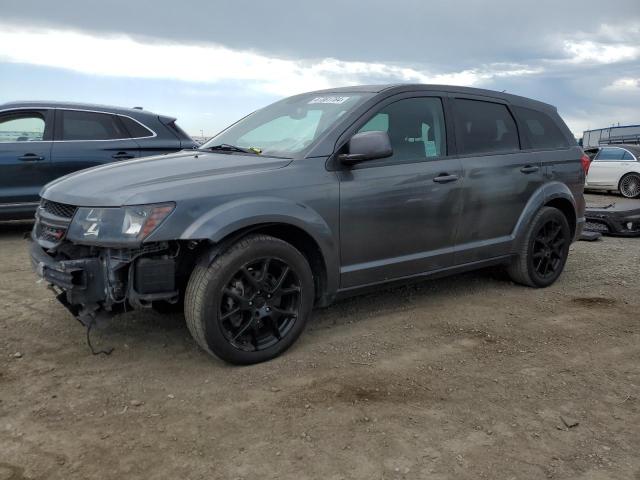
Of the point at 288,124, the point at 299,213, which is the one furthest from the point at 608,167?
the point at 299,213

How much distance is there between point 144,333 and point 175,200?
4.05 feet

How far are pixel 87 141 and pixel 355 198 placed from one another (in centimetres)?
471

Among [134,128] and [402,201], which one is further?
[134,128]

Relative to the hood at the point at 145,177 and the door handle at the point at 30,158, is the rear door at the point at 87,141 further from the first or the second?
the hood at the point at 145,177

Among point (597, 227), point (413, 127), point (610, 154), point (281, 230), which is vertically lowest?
point (597, 227)

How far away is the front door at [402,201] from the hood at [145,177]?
0.60 metres

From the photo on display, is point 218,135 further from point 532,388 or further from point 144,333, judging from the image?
point 532,388

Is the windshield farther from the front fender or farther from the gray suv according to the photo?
the front fender

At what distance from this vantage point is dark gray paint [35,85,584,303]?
3.22 m

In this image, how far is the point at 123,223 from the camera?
10.1 ft

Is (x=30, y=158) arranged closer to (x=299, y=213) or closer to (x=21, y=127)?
(x=21, y=127)

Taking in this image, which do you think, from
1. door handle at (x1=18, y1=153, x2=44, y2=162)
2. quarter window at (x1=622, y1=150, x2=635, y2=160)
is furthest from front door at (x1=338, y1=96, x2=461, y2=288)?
quarter window at (x1=622, y1=150, x2=635, y2=160)

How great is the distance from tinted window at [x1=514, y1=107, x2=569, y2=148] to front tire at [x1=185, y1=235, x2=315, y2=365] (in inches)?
109

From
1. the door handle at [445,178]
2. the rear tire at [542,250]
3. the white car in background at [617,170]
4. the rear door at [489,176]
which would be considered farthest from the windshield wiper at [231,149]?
the white car in background at [617,170]
